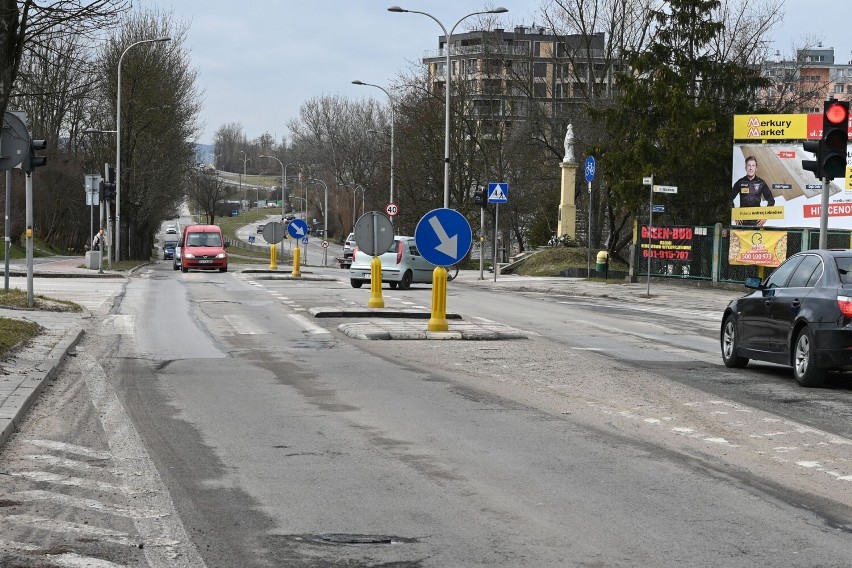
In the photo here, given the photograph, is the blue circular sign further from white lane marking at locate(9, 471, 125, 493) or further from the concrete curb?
white lane marking at locate(9, 471, 125, 493)

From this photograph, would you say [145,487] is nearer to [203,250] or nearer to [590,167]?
[590,167]

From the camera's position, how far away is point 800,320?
1345 centimetres

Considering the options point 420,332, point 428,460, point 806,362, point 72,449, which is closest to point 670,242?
point 420,332

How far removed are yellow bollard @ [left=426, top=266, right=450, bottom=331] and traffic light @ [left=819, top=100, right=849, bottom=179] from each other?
5.29m

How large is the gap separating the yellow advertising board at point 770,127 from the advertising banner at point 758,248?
13.6 feet

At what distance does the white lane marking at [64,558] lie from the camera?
5.61 m

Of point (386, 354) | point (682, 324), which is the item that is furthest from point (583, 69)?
point (386, 354)

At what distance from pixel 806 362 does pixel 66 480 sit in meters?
8.17

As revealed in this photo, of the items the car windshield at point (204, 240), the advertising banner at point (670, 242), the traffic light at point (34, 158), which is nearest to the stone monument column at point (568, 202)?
the car windshield at point (204, 240)

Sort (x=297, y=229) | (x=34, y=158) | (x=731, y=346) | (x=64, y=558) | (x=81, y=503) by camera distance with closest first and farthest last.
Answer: (x=64, y=558)
(x=81, y=503)
(x=731, y=346)
(x=34, y=158)
(x=297, y=229)

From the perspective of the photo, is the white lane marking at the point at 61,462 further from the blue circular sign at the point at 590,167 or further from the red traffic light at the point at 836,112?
the blue circular sign at the point at 590,167

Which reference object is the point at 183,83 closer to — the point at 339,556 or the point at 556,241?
the point at 556,241

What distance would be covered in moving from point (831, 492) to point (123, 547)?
4.08 m

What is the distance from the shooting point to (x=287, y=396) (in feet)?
38.2
